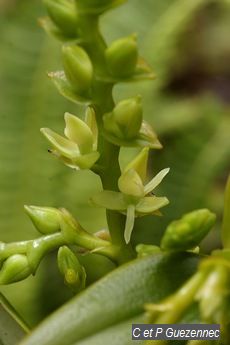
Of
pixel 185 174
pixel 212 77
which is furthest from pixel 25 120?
pixel 212 77

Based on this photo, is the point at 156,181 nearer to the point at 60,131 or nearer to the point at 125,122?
the point at 125,122

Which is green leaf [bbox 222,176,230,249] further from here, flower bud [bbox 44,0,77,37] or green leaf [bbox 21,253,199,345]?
flower bud [bbox 44,0,77,37]

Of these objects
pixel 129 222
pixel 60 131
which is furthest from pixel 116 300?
pixel 60 131

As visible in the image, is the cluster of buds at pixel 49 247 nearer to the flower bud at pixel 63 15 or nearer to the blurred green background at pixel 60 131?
the flower bud at pixel 63 15

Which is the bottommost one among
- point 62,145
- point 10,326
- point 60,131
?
point 60,131

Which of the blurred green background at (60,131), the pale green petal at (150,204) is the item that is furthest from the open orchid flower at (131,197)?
the blurred green background at (60,131)

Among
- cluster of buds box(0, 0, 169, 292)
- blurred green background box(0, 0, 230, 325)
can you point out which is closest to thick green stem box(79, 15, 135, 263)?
cluster of buds box(0, 0, 169, 292)

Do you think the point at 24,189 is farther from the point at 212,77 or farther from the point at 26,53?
the point at 212,77
